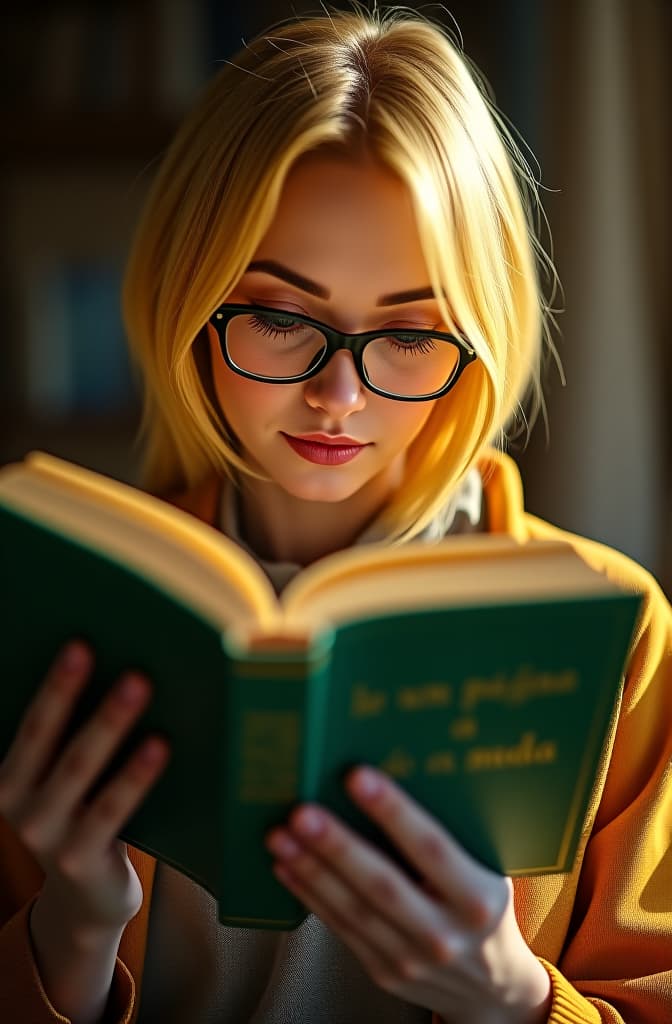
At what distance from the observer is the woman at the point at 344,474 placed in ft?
2.30

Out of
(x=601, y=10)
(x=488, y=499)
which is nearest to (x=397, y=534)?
(x=488, y=499)

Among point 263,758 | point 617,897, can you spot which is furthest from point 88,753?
point 617,897

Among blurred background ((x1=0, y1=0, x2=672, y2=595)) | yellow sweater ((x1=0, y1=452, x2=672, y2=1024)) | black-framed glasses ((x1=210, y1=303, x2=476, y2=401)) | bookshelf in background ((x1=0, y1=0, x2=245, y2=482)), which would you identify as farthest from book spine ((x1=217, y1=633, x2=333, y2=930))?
bookshelf in background ((x1=0, y1=0, x2=245, y2=482))

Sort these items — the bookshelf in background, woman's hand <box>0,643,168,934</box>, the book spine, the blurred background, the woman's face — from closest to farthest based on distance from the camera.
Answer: the book spine → woman's hand <box>0,643,168,934</box> → the woman's face → the blurred background → the bookshelf in background

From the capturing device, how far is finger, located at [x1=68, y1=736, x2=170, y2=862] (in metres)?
0.67

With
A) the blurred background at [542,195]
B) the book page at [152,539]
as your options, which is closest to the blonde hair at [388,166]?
the book page at [152,539]

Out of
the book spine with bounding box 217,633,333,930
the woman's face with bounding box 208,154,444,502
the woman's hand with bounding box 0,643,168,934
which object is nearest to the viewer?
the book spine with bounding box 217,633,333,930

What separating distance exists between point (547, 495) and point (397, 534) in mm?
1198

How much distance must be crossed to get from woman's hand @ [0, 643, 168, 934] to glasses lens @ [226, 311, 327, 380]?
292mm

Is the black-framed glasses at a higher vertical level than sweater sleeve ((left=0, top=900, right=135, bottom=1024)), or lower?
higher

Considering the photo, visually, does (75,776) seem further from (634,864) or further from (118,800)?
(634,864)

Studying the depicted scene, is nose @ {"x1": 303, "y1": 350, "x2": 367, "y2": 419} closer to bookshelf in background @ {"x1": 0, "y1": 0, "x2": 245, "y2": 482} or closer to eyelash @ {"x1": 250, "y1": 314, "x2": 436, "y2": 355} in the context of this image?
eyelash @ {"x1": 250, "y1": 314, "x2": 436, "y2": 355}

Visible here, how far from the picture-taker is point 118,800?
27.0 inches

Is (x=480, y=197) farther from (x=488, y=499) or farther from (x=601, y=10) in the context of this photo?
(x=601, y=10)
